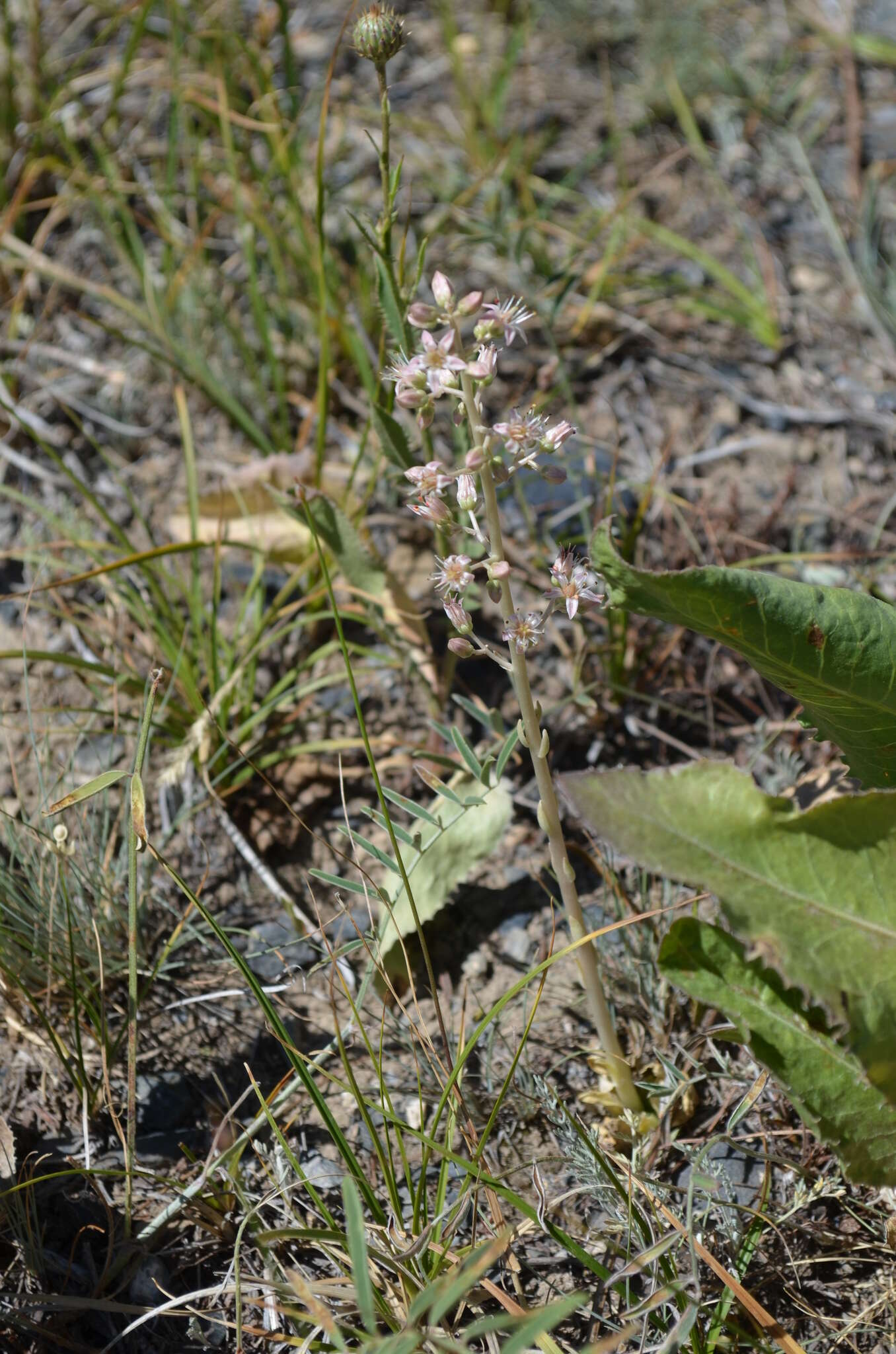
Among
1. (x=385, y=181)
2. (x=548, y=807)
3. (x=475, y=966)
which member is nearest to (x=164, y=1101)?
(x=475, y=966)

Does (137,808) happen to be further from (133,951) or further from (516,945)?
(516,945)

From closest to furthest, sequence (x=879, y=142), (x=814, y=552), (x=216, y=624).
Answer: (x=216, y=624) → (x=814, y=552) → (x=879, y=142)

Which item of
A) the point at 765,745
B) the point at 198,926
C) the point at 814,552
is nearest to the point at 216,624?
the point at 198,926

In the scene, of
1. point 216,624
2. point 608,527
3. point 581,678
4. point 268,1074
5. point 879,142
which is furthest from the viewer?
point 879,142

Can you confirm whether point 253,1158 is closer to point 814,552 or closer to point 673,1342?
point 673,1342

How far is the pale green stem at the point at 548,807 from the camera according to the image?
4.56 feet

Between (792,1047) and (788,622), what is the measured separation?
0.63m

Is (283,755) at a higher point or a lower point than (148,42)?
lower

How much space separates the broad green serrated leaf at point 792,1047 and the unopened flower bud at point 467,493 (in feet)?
2.29

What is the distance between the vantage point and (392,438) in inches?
75.7

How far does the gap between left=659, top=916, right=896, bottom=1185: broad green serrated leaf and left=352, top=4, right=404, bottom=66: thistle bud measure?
143 centimetres

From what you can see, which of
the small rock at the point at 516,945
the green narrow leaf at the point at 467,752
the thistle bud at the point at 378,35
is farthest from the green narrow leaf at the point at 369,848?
the thistle bud at the point at 378,35

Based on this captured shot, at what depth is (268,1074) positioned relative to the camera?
1.97 meters

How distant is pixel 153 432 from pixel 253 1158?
205 cm
